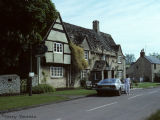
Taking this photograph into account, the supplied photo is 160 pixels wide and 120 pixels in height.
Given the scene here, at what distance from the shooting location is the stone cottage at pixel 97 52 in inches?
1294

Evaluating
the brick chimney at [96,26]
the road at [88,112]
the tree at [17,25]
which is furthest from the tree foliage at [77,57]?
the road at [88,112]

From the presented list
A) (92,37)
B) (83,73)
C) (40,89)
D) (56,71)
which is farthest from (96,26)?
(40,89)

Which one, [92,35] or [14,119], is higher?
[92,35]

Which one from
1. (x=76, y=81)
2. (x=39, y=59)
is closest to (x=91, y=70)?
(x=76, y=81)

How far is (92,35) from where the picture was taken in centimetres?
3909

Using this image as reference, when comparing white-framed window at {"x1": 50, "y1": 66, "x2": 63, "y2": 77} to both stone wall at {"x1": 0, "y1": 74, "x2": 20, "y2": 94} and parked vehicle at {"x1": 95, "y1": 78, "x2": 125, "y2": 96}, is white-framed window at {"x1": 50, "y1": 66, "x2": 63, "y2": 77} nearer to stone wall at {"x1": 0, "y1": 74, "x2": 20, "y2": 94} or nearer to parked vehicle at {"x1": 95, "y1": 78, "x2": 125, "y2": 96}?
stone wall at {"x1": 0, "y1": 74, "x2": 20, "y2": 94}

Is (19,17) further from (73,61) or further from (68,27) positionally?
(68,27)

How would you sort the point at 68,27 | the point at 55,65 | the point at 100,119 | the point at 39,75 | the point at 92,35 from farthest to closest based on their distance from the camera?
1. the point at 92,35
2. the point at 68,27
3. the point at 55,65
4. the point at 39,75
5. the point at 100,119

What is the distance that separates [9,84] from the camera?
20.5 m

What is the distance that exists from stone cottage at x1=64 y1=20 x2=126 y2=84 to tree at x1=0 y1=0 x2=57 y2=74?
11003 millimetres

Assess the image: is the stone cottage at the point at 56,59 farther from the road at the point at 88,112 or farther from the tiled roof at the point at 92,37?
the road at the point at 88,112

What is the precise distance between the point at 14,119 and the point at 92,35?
3143 centimetres

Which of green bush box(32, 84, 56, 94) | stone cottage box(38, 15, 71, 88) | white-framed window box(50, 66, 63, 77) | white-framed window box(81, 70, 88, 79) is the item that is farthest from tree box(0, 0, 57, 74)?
white-framed window box(81, 70, 88, 79)

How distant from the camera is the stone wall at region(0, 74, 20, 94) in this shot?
65.3 ft
